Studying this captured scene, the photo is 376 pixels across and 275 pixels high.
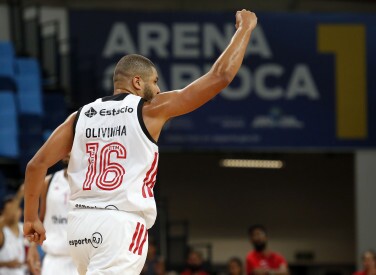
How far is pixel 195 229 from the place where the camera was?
23203 millimetres

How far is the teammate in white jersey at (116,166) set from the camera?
5.24 meters

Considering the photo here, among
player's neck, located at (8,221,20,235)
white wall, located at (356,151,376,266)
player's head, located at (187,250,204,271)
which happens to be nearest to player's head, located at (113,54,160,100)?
player's neck, located at (8,221,20,235)

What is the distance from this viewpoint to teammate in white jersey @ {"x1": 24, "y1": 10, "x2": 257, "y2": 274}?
5238 mm

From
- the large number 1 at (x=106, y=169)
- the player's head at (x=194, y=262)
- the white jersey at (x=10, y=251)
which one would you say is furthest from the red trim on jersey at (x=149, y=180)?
the player's head at (x=194, y=262)

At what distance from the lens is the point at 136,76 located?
5527 millimetres

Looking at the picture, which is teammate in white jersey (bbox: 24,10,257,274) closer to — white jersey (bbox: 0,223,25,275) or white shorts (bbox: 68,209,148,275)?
white shorts (bbox: 68,209,148,275)

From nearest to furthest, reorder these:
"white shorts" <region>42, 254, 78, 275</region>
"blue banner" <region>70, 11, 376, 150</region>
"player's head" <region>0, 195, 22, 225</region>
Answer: "white shorts" <region>42, 254, 78, 275</region> → "player's head" <region>0, 195, 22, 225</region> → "blue banner" <region>70, 11, 376, 150</region>

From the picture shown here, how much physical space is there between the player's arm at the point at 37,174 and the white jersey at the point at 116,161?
88 mm

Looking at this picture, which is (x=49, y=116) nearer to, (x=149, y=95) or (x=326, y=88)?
(x=326, y=88)

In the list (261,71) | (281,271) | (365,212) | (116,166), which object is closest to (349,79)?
(261,71)

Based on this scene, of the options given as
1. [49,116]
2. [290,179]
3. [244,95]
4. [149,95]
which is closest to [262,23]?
[244,95]

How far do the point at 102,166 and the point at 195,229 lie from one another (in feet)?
59.0

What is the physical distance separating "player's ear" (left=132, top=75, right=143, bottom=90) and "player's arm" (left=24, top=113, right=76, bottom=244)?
471mm

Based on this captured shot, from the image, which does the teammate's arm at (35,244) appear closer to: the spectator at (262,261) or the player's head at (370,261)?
the spectator at (262,261)
